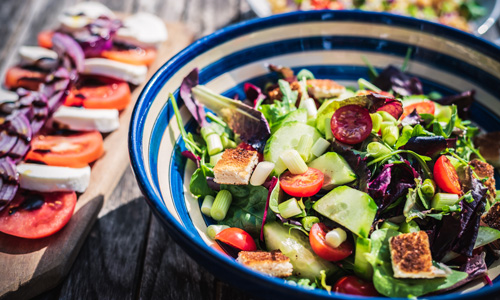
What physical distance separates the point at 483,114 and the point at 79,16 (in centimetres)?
326

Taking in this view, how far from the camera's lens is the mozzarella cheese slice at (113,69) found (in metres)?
3.35

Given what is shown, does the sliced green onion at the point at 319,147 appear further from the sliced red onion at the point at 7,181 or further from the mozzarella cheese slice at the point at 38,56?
the mozzarella cheese slice at the point at 38,56

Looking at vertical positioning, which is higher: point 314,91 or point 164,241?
point 314,91

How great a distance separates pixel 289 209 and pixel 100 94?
2.01m

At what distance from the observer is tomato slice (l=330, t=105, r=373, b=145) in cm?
212

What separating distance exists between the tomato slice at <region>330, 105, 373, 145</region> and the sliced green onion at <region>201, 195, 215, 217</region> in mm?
696

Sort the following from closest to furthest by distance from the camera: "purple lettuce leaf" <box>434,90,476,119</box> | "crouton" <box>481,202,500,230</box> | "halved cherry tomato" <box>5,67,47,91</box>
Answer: "crouton" <box>481,202,500,230</box> < "purple lettuce leaf" <box>434,90,476,119</box> < "halved cherry tomato" <box>5,67,47,91</box>

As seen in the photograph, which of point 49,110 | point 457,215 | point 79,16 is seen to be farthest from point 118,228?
point 79,16

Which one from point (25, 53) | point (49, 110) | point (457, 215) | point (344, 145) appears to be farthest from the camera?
point (25, 53)

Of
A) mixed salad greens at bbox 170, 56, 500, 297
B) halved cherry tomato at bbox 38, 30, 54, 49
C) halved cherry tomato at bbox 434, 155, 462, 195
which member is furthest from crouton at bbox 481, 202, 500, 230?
halved cherry tomato at bbox 38, 30, 54, 49

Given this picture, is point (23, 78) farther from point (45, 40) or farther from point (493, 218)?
point (493, 218)

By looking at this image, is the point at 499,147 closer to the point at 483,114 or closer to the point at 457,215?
the point at 483,114

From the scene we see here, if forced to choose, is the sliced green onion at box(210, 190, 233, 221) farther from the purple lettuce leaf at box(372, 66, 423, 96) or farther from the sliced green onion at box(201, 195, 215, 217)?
the purple lettuce leaf at box(372, 66, 423, 96)

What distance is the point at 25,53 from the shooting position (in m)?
3.56
